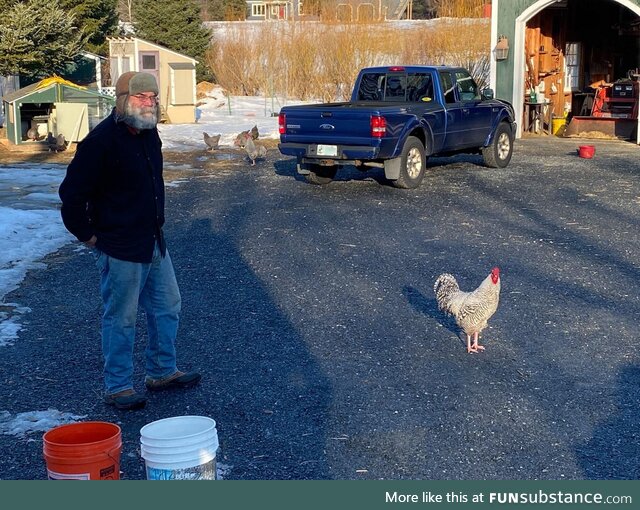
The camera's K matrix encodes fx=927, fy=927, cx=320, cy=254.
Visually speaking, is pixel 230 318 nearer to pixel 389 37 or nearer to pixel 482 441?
pixel 482 441

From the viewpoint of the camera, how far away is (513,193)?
14250 mm

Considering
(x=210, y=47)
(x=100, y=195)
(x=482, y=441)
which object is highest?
(x=210, y=47)

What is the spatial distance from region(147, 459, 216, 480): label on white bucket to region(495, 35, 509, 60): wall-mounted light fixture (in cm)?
2058

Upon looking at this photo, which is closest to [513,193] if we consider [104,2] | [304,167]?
[304,167]

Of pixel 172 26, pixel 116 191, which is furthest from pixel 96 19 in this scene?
pixel 116 191

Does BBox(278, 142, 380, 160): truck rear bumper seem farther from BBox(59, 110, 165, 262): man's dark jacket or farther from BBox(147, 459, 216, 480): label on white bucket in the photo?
A: BBox(147, 459, 216, 480): label on white bucket

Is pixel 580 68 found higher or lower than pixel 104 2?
lower

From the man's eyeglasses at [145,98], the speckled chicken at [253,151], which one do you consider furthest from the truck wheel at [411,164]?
the man's eyeglasses at [145,98]

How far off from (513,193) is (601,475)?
32.8 feet

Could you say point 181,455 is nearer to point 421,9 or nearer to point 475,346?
point 475,346

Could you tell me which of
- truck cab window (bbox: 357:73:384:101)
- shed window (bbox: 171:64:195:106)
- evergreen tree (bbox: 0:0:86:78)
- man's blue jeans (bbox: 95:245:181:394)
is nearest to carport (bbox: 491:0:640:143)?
truck cab window (bbox: 357:73:384:101)

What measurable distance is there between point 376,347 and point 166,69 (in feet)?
77.0

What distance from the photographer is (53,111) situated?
21500 mm

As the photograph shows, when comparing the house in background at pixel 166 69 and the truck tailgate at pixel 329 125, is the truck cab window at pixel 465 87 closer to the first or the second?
the truck tailgate at pixel 329 125
